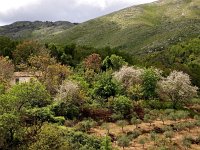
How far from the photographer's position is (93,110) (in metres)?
56.8

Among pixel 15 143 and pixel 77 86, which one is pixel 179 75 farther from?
pixel 15 143

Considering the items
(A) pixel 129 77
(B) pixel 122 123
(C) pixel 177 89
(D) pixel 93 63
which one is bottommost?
(B) pixel 122 123

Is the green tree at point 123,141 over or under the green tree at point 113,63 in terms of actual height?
under

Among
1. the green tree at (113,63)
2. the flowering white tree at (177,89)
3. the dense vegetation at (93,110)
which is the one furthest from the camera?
the green tree at (113,63)

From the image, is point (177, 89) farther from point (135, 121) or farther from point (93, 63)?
point (93, 63)

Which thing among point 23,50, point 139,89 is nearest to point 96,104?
point 139,89

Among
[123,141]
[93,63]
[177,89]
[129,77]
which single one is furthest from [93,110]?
[93,63]

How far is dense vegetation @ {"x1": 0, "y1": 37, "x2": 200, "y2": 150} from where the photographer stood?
38.0m

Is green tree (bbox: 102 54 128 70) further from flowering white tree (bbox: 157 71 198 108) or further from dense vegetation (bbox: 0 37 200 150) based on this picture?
flowering white tree (bbox: 157 71 198 108)

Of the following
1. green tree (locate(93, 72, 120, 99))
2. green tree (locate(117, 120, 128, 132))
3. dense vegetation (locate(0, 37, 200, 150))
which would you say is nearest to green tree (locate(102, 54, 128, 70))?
dense vegetation (locate(0, 37, 200, 150))

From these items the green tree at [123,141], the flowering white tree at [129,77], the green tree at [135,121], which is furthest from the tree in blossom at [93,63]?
the green tree at [123,141]

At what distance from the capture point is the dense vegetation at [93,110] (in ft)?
125

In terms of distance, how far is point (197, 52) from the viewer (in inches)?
5817

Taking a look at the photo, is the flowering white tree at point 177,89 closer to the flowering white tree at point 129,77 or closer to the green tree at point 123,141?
the flowering white tree at point 129,77
